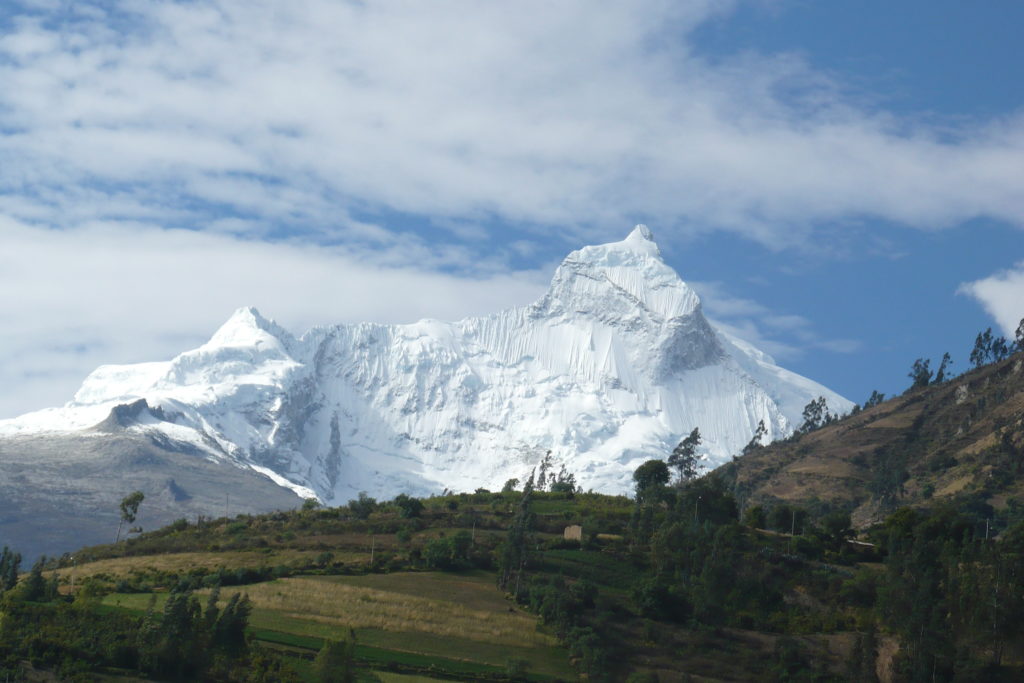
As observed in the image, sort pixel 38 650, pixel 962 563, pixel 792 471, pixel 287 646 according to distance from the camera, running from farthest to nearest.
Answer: pixel 792 471 < pixel 962 563 < pixel 287 646 < pixel 38 650

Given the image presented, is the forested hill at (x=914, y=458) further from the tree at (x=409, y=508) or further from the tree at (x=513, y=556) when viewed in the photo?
the tree at (x=409, y=508)

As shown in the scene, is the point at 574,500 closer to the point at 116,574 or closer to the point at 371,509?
the point at 371,509

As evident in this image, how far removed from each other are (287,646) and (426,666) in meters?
8.10

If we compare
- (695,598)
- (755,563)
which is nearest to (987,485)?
(755,563)

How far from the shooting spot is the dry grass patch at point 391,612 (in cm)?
7744

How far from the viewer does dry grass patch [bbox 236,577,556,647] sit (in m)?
77.4

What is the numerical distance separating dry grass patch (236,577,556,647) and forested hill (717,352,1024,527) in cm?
6482

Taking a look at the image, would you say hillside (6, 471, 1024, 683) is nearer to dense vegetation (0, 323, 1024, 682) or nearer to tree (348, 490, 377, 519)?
dense vegetation (0, 323, 1024, 682)

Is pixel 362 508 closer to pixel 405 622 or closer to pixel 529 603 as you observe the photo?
pixel 529 603

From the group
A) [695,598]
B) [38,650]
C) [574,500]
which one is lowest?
Answer: [38,650]

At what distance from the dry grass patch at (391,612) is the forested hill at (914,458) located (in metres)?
64.8

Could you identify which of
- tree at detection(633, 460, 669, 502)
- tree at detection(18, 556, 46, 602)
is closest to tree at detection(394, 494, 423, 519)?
tree at detection(633, 460, 669, 502)

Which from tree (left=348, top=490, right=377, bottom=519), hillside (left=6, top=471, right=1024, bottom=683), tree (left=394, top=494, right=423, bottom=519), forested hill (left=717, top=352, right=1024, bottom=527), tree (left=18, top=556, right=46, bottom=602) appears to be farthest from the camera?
forested hill (left=717, top=352, right=1024, bottom=527)

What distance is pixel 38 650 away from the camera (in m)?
61.7
